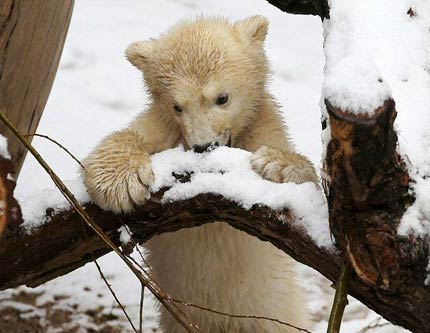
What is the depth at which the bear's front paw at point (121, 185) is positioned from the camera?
10.3ft

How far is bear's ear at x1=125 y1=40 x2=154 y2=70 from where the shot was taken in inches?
156

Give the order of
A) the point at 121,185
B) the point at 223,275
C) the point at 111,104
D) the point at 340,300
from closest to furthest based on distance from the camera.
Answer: the point at 340,300 < the point at 121,185 < the point at 223,275 < the point at 111,104

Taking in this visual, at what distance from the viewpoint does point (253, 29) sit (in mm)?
4059

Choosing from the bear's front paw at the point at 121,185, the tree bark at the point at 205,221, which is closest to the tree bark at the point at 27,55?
the bear's front paw at the point at 121,185

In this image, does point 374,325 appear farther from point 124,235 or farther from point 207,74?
point 124,235

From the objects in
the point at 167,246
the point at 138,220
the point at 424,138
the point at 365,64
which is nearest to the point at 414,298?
the point at 424,138

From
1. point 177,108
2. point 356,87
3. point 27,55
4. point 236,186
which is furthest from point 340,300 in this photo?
point 27,55

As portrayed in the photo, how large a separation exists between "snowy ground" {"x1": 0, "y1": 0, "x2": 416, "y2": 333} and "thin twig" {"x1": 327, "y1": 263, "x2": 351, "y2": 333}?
8.59 feet

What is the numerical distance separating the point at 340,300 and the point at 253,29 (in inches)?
71.0

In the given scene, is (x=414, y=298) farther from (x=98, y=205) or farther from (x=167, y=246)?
(x=167, y=246)

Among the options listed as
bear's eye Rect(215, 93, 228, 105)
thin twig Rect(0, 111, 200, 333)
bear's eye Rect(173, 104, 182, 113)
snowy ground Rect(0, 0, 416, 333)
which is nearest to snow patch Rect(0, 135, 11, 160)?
thin twig Rect(0, 111, 200, 333)

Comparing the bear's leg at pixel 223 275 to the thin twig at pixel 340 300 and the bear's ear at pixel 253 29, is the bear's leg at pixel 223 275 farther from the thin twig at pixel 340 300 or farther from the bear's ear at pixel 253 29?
the thin twig at pixel 340 300

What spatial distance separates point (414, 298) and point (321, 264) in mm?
381

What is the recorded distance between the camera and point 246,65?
3932mm
